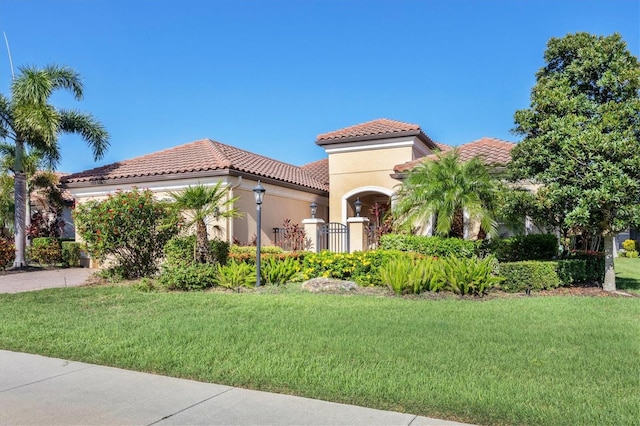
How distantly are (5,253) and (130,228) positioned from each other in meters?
8.29

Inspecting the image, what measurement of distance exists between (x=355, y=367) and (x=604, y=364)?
114 inches

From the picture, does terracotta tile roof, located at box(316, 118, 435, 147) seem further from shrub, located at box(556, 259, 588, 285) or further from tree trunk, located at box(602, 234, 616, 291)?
tree trunk, located at box(602, 234, 616, 291)

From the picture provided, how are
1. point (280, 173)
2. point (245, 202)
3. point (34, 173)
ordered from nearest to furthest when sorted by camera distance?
1. point (245, 202)
2. point (280, 173)
3. point (34, 173)

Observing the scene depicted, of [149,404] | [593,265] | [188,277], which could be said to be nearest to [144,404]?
[149,404]

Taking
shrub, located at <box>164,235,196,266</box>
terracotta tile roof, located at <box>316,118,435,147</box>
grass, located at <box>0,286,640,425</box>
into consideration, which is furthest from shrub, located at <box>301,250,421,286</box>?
terracotta tile roof, located at <box>316,118,435,147</box>

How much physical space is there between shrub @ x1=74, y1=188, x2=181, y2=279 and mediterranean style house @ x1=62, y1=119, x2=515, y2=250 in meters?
2.89

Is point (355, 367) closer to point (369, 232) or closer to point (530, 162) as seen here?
point (530, 162)

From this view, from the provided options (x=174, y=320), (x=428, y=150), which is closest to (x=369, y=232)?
(x=428, y=150)

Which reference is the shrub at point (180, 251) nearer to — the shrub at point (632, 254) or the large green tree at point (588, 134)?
the large green tree at point (588, 134)

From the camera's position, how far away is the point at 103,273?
1480 cm

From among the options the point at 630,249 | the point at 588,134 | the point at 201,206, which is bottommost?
the point at 630,249

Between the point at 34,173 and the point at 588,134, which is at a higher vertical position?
the point at 34,173

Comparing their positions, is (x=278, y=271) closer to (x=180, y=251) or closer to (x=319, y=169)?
(x=180, y=251)

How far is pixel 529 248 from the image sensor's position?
43.9 feet
